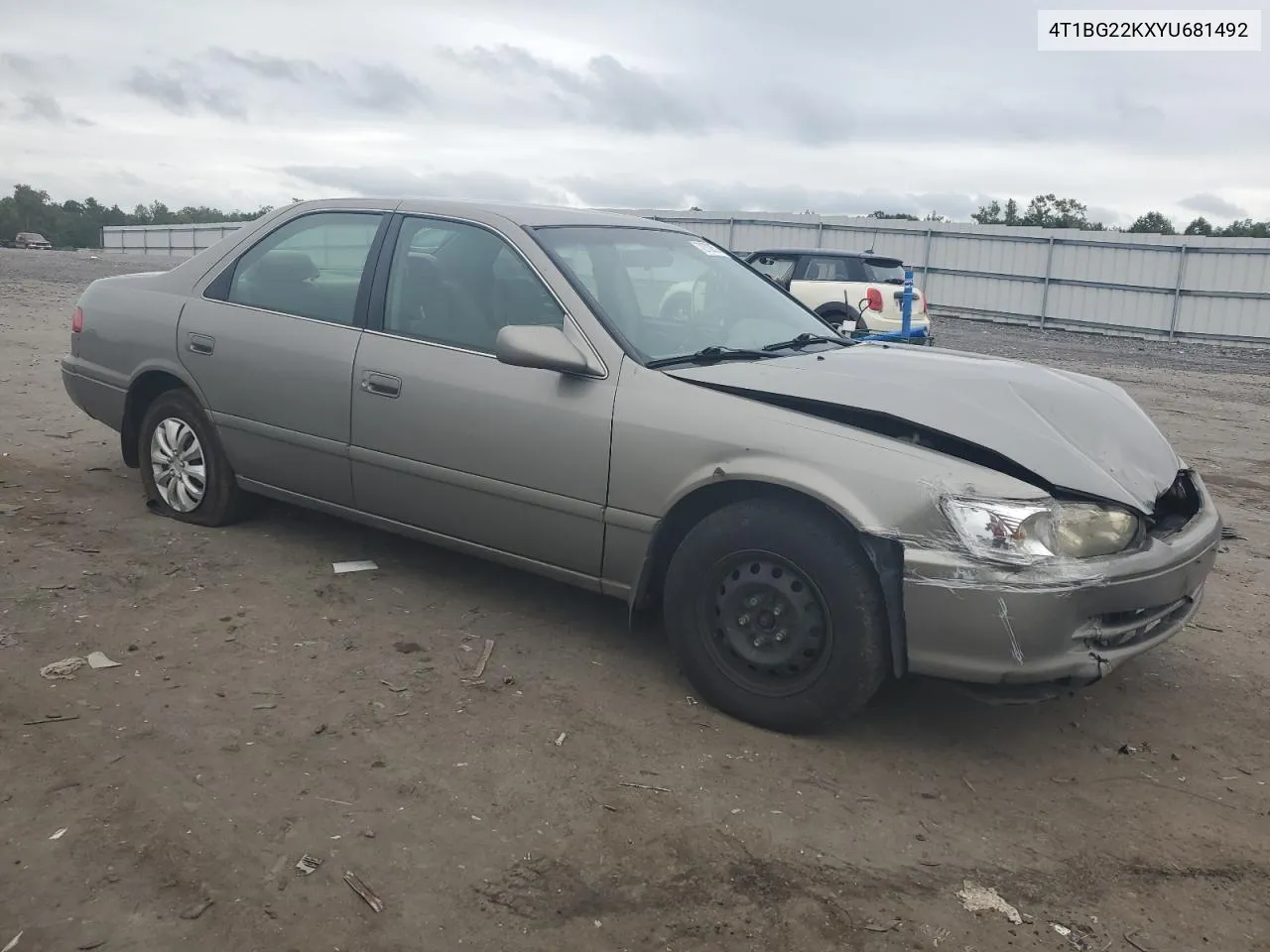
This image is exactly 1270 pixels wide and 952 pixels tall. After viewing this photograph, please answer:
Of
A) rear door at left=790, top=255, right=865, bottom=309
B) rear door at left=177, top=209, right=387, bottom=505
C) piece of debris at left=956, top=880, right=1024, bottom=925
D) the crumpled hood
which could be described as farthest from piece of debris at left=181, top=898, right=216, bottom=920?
rear door at left=790, top=255, right=865, bottom=309

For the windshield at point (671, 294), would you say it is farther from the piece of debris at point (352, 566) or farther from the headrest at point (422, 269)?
the piece of debris at point (352, 566)

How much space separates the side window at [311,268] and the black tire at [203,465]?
60cm

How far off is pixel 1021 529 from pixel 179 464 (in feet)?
13.4

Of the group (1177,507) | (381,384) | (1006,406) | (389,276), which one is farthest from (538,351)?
(1177,507)

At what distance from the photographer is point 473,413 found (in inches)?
165

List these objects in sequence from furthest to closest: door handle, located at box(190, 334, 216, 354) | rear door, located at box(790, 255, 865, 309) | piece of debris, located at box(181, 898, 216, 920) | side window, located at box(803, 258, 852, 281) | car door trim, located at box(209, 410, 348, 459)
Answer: side window, located at box(803, 258, 852, 281), rear door, located at box(790, 255, 865, 309), door handle, located at box(190, 334, 216, 354), car door trim, located at box(209, 410, 348, 459), piece of debris, located at box(181, 898, 216, 920)

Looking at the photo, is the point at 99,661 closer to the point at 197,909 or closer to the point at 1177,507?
the point at 197,909

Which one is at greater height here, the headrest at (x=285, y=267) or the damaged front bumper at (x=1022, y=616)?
the headrest at (x=285, y=267)

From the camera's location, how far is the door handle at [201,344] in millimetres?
5125

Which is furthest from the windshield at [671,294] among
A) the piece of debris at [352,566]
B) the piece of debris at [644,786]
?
the piece of debris at [352,566]

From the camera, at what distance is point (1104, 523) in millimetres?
3332

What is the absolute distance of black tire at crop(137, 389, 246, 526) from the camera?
5.25 meters

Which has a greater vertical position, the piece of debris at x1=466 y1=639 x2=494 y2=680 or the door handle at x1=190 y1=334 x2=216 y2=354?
the door handle at x1=190 y1=334 x2=216 y2=354

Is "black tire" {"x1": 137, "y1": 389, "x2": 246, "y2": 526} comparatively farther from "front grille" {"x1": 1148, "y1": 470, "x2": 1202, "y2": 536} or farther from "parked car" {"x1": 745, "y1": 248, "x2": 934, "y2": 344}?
"parked car" {"x1": 745, "y1": 248, "x2": 934, "y2": 344}
